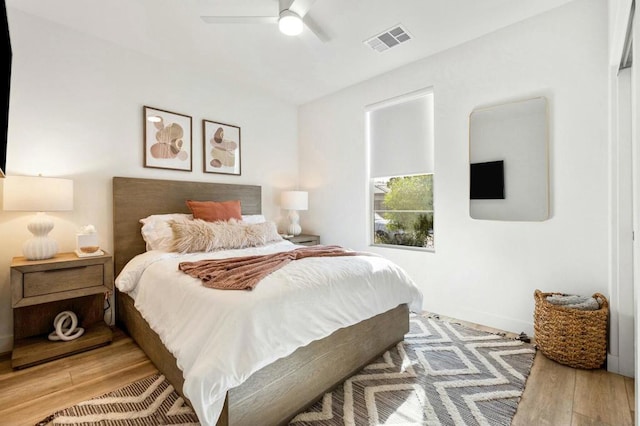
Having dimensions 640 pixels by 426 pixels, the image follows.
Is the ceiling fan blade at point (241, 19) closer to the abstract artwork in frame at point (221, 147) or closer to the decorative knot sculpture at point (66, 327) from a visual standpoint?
the abstract artwork in frame at point (221, 147)

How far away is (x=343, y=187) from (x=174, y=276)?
251 cm

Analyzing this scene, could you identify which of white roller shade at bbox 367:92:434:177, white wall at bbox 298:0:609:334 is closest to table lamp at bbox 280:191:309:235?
Answer: white wall at bbox 298:0:609:334

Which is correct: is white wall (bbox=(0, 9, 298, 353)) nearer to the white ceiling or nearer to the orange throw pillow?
the white ceiling

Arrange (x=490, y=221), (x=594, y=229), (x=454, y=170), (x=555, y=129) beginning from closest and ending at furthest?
(x=594, y=229) < (x=555, y=129) < (x=490, y=221) < (x=454, y=170)

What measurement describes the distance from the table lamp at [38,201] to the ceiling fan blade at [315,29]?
227cm

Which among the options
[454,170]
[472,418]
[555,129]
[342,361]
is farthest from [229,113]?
[472,418]

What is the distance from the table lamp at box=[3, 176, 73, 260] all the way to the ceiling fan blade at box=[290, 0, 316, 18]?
84.7 inches

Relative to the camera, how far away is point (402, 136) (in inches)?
134

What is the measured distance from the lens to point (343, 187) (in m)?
3.94

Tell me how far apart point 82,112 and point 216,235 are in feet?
5.36

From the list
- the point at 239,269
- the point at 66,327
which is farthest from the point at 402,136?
the point at 66,327

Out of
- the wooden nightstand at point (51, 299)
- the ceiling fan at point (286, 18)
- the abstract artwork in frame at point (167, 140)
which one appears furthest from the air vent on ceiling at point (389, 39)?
the wooden nightstand at point (51, 299)

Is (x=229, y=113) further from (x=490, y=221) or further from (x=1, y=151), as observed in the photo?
(x=490, y=221)

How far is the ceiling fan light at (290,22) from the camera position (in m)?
2.06
